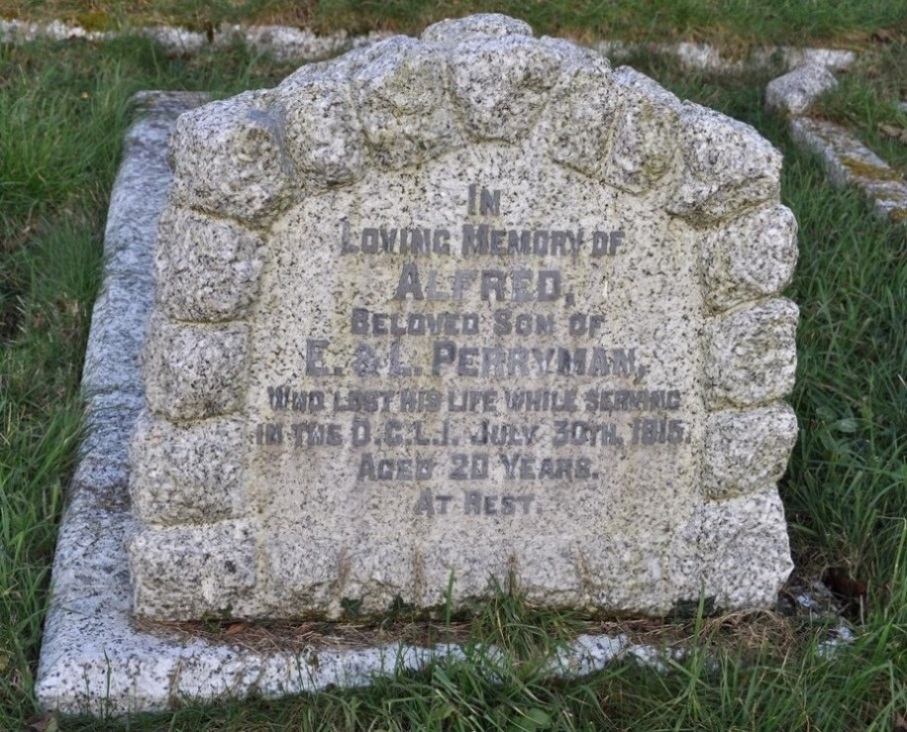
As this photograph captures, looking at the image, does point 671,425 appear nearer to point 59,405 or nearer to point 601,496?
point 601,496

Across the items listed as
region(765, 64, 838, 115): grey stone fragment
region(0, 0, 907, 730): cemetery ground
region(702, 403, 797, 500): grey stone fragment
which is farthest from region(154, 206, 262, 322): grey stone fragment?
region(765, 64, 838, 115): grey stone fragment

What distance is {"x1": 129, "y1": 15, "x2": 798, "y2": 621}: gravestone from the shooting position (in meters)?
2.56

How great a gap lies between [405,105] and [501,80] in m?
0.19

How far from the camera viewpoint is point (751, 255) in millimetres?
2656

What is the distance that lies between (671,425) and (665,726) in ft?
2.05

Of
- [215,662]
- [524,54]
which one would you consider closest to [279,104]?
[524,54]

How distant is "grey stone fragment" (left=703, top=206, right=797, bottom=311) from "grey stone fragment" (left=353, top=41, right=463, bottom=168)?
586 millimetres

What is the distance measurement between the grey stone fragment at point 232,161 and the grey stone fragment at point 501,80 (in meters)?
0.37

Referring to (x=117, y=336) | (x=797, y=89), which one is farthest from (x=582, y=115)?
(x=797, y=89)

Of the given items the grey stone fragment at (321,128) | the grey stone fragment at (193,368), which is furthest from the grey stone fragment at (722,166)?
the grey stone fragment at (193,368)

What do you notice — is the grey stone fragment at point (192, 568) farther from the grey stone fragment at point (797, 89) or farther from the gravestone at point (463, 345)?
the grey stone fragment at point (797, 89)

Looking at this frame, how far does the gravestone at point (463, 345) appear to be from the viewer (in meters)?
2.56

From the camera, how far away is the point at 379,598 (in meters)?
2.82

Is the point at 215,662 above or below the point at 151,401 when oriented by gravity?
below
